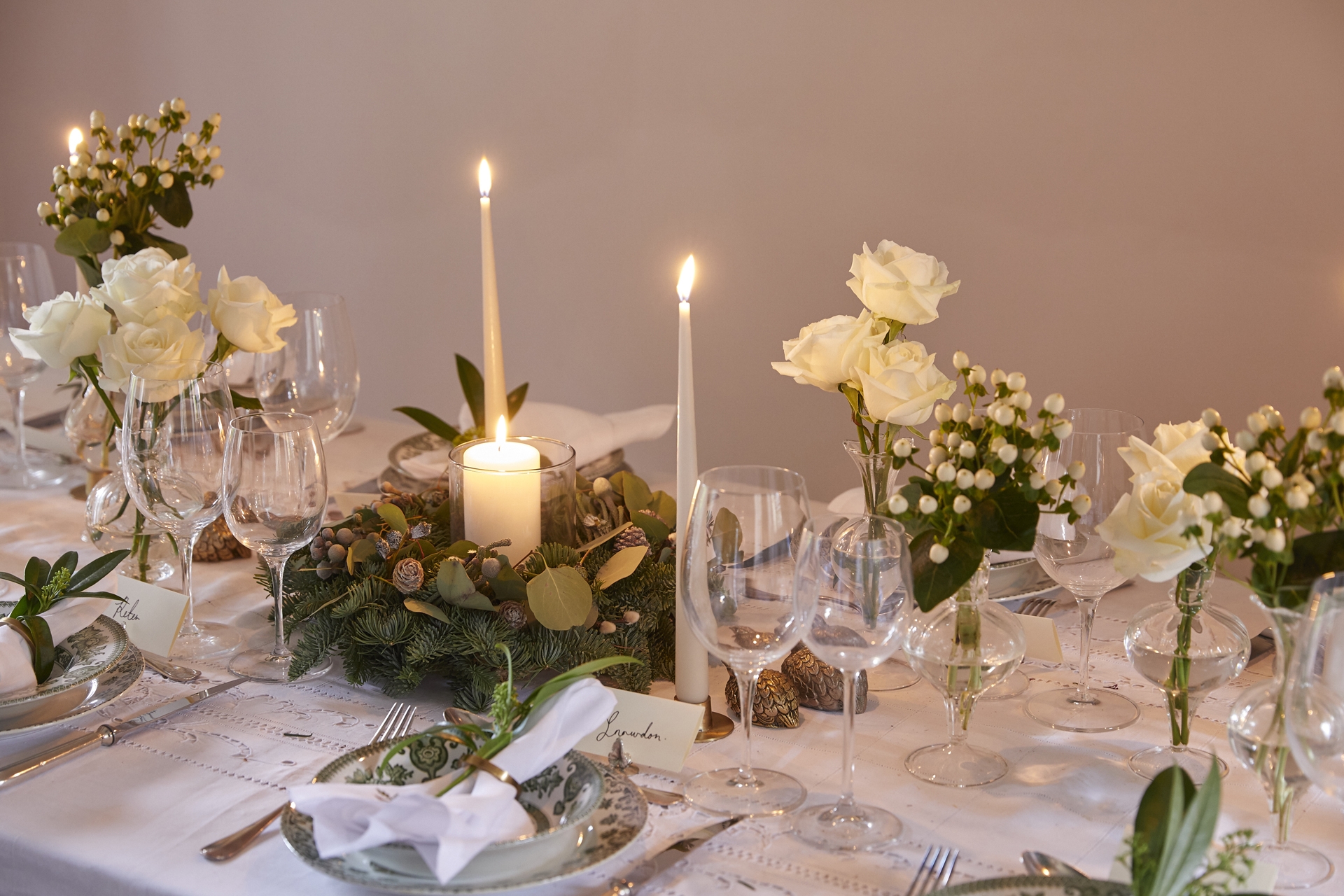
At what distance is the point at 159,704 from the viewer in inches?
39.8

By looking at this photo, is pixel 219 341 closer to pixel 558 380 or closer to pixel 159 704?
pixel 159 704

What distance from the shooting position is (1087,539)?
0.98m

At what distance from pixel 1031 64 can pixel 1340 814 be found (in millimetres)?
1697

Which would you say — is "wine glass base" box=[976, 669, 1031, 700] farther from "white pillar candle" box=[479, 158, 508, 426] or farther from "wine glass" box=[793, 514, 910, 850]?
"white pillar candle" box=[479, 158, 508, 426]

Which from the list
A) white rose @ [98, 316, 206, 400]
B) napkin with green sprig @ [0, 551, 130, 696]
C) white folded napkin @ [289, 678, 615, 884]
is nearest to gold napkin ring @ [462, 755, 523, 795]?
white folded napkin @ [289, 678, 615, 884]

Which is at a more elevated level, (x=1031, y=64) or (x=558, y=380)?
(x=1031, y=64)

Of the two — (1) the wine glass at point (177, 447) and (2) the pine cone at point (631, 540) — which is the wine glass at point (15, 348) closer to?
(1) the wine glass at point (177, 447)

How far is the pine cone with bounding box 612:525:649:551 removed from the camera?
42.9 inches

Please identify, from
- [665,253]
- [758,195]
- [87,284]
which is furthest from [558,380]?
[87,284]

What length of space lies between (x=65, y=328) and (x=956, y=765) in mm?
973

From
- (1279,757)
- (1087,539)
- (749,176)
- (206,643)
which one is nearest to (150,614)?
(206,643)

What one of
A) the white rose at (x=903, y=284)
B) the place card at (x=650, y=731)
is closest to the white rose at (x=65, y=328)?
the place card at (x=650, y=731)

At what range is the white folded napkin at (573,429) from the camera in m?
1.52

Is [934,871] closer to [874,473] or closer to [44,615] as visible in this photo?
[874,473]
